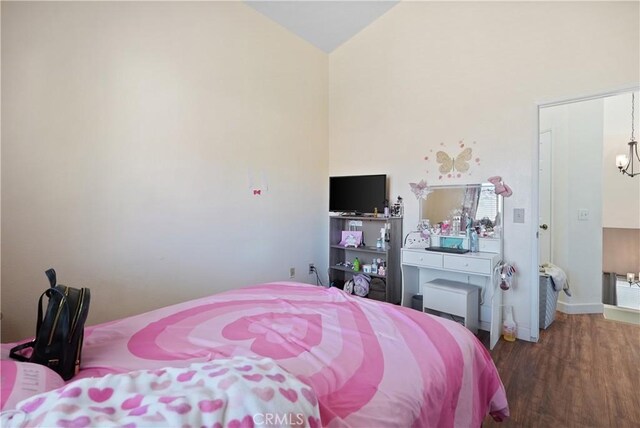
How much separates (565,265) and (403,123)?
2.44 meters

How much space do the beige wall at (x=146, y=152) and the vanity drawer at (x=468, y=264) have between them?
168 centimetres

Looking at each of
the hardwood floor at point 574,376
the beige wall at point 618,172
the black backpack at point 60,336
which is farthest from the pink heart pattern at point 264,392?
the beige wall at point 618,172

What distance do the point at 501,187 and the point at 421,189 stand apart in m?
0.75

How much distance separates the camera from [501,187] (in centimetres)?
270

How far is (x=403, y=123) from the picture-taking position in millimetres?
3381

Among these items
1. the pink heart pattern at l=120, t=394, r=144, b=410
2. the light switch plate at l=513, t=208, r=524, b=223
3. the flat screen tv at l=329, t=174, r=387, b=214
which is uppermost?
the flat screen tv at l=329, t=174, r=387, b=214

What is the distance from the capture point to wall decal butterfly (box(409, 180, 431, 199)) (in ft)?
10.5

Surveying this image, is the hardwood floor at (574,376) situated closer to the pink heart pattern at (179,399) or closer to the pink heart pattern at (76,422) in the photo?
the pink heart pattern at (179,399)

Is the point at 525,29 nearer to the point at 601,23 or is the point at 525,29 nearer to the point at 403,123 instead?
the point at 601,23

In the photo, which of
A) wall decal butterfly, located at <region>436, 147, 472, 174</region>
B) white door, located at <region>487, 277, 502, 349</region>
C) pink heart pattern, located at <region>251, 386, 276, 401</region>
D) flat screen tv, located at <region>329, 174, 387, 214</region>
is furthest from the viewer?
flat screen tv, located at <region>329, 174, 387, 214</region>

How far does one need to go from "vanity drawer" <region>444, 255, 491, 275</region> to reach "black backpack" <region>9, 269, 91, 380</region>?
2618 mm

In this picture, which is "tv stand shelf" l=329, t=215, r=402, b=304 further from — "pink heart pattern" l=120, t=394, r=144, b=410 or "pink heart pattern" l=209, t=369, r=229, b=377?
"pink heart pattern" l=120, t=394, r=144, b=410

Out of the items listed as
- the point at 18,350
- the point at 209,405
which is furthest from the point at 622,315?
the point at 18,350

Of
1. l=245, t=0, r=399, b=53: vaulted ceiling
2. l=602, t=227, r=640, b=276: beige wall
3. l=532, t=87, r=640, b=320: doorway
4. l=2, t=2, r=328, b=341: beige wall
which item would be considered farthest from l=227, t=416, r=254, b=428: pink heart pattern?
l=602, t=227, r=640, b=276: beige wall
